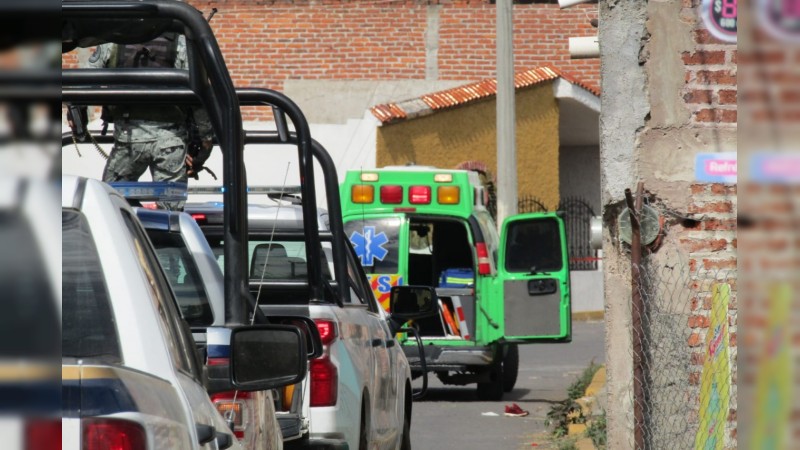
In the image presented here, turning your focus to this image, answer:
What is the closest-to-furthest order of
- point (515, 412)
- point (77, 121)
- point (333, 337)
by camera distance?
point (333, 337) → point (77, 121) → point (515, 412)

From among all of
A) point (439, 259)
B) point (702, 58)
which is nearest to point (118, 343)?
point (702, 58)

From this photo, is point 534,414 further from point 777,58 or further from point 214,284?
point 777,58

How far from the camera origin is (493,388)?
1479 centimetres

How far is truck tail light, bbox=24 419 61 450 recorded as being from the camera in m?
1.20

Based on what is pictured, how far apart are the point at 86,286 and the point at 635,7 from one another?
5.25 meters

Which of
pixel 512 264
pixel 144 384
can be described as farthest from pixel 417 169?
Result: pixel 144 384

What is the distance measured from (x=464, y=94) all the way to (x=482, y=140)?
103 cm

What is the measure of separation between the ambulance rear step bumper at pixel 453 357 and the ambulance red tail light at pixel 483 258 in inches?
35.1

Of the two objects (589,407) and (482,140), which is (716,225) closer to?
(589,407)

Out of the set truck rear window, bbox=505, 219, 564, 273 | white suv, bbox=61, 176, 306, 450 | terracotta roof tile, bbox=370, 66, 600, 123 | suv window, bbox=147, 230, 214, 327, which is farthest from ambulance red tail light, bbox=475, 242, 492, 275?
white suv, bbox=61, 176, 306, 450

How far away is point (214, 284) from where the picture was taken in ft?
17.1

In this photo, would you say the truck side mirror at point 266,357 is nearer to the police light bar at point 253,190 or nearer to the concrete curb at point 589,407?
the police light bar at point 253,190

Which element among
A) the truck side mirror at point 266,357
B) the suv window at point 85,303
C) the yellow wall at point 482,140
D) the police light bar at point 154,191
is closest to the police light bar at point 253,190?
the police light bar at point 154,191

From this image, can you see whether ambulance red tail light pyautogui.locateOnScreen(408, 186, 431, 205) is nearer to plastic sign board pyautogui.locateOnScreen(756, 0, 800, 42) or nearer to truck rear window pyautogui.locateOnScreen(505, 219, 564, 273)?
truck rear window pyautogui.locateOnScreen(505, 219, 564, 273)
